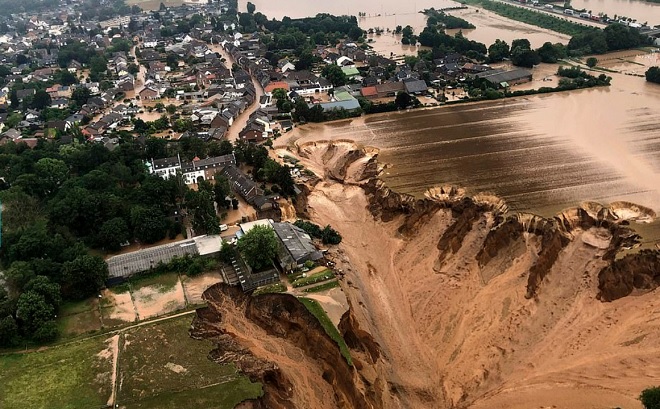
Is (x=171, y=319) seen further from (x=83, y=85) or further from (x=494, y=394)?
(x=83, y=85)

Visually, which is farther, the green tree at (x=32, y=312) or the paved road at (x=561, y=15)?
the paved road at (x=561, y=15)

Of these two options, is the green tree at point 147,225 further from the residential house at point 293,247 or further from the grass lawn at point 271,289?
the grass lawn at point 271,289

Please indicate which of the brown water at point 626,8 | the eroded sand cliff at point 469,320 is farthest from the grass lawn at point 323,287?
the brown water at point 626,8

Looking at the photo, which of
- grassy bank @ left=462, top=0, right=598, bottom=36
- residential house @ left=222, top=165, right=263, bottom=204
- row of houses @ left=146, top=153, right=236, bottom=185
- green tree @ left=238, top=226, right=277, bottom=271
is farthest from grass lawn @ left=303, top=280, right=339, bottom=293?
grassy bank @ left=462, top=0, right=598, bottom=36

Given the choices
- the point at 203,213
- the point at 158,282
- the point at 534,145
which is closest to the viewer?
the point at 158,282

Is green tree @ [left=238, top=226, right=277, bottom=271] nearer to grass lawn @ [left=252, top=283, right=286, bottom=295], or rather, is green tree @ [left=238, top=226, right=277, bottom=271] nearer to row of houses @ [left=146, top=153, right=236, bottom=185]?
grass lawn @ [left=252, top=283, right=286, bottom=295]

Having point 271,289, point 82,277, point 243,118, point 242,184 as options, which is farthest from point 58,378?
point 243,118

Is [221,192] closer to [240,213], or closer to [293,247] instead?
[240,213]
